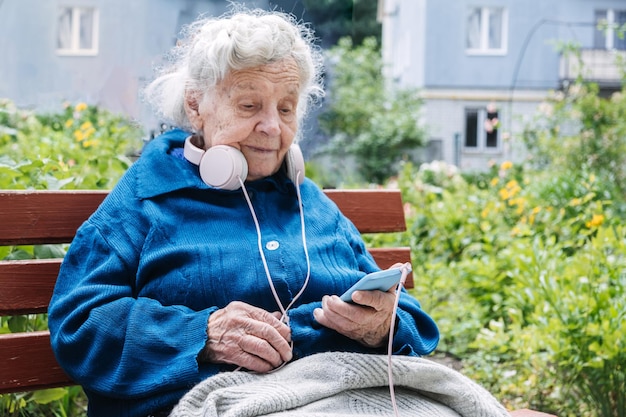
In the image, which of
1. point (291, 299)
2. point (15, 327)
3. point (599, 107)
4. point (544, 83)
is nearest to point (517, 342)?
point (291, 299)

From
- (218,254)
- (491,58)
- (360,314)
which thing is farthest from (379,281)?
(491,58)

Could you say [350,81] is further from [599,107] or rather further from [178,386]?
[178,386]

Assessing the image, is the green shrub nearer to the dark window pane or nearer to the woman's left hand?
the woman's left hand

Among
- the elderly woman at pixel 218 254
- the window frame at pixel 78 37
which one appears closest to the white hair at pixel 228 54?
the elderly woman at pixel 218 254

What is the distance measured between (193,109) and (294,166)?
0.99 ft

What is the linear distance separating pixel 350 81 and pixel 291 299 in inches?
726

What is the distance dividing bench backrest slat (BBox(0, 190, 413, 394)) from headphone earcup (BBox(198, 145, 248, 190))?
32 cm

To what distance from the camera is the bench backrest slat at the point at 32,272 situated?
217 cm

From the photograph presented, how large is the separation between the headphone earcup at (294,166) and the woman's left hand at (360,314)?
406mm

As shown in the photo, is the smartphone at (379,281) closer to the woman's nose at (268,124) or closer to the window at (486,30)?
the woman's nose at (268,124)

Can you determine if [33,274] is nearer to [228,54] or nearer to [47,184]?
[47,184]

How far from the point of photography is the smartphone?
1879 mm

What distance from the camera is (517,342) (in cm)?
354

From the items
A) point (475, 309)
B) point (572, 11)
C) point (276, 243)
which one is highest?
point (572, 11)
